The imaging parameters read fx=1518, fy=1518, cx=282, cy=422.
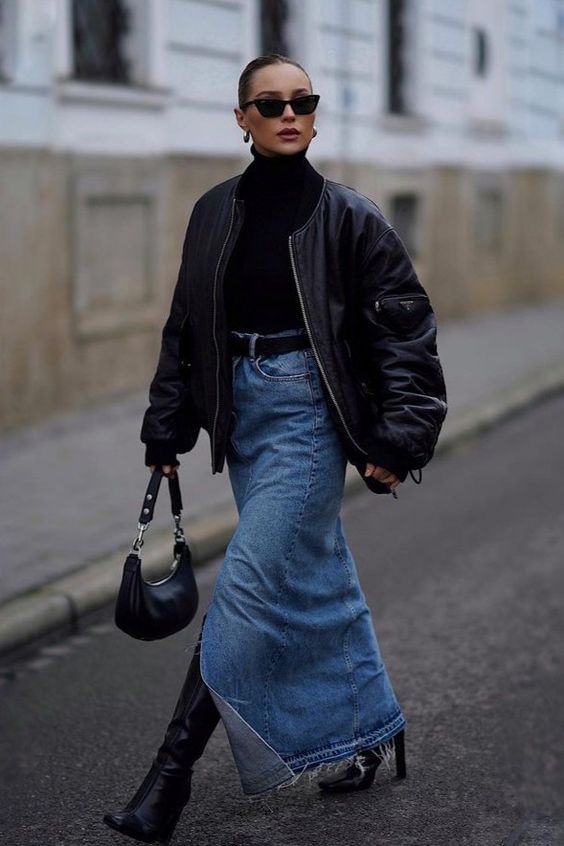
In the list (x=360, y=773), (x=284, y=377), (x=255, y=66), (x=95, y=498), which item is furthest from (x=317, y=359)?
(x=95, y=498)

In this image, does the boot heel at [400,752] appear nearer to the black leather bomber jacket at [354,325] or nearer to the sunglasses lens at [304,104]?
the black leather bomber jacket at [354,325]

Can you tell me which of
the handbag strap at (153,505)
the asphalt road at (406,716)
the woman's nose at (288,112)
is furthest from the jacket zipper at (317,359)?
the asphalt road at (406,716)

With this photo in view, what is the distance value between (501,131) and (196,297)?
13.9 m

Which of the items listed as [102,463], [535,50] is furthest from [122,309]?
[535,50]

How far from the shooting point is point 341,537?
150 inches

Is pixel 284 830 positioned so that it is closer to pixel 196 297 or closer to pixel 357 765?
pixel 357 765

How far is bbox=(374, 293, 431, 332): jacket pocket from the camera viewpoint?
11.5ft

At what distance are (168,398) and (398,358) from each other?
63 cm

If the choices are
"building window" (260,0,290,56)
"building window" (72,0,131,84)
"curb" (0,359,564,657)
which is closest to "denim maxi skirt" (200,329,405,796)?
"curb" (0,359,564,657)

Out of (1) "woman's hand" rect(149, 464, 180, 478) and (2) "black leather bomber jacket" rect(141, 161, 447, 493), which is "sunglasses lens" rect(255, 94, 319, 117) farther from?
(1) "woman's hand" rect(149, 464, 180, 478)

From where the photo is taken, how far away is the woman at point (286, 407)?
11.5 ft

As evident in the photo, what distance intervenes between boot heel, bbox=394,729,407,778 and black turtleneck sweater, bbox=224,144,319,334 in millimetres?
1123

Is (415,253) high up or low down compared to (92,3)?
down

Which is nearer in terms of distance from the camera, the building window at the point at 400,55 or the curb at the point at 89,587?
the curb at the point at 89,587
